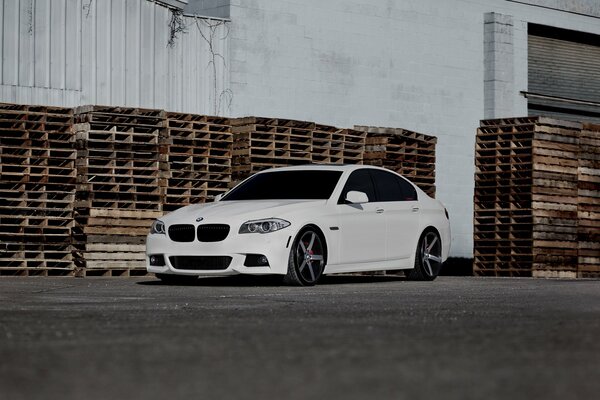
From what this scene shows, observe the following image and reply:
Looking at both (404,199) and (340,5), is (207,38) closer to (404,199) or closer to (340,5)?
(340,5)

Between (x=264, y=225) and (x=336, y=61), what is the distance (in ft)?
40.4

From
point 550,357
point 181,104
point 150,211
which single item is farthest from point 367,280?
point 550,357

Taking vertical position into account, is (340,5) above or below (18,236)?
above

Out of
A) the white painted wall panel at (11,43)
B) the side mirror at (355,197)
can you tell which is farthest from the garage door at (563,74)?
the side mirror at (355,197)

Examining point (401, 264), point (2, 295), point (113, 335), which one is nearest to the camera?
point (113, 335)

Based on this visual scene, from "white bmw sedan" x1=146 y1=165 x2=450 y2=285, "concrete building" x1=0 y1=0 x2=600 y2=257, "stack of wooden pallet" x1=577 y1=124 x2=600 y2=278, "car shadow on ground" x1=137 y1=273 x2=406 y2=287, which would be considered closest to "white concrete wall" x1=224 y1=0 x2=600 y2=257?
"concrete building" x1=0 y1=0 x2=600 y2=257

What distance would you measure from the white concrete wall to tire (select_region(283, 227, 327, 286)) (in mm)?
9829

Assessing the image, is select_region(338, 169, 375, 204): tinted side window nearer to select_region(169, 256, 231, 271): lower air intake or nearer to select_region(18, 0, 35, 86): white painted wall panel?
select_region(169, 256, 231, 271): lower air intake

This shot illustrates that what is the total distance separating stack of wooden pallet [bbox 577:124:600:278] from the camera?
70.0ft

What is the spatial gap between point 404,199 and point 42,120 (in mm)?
5597

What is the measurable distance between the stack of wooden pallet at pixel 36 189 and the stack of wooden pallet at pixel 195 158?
1.55m

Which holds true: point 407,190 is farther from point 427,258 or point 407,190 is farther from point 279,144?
point 279,144

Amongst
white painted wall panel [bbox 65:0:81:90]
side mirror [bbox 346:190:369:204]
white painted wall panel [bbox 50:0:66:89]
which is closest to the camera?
side mirror [bbox 346:190:369:204]

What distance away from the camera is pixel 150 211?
1822cm
